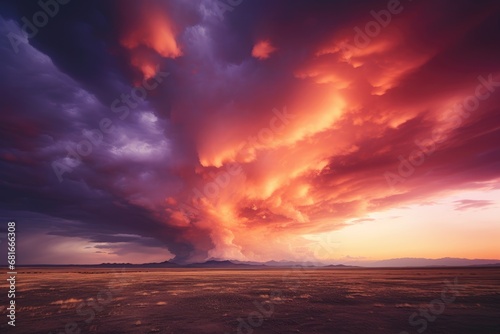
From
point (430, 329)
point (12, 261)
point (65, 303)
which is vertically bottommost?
point (430, 329)

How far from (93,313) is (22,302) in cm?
1065

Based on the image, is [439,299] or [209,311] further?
[439,299]

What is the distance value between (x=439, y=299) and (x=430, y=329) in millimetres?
14351

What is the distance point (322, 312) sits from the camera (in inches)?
855

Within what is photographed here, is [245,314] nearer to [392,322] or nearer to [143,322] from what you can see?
[143,322]

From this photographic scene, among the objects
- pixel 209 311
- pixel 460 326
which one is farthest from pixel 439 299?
pixel 209 311

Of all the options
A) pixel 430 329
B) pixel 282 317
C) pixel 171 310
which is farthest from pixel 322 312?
pixel 171 310

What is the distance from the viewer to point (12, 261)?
20219mm

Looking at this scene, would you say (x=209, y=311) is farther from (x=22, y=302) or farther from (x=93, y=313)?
(x=22, y=302)

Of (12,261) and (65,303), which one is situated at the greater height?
(12,261)

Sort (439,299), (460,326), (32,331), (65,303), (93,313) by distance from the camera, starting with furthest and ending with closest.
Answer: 1. (439,299)
2. (65,303)
3. (93,313)
4. (460,326)
5. (32,331)

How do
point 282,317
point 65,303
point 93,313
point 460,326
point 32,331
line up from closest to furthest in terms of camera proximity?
point 32,331
point 460,326
point 282,317
point 93,313
point 65,303

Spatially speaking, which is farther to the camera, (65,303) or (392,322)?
(65,303)

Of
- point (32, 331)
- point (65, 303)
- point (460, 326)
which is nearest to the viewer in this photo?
point (32, 331)
